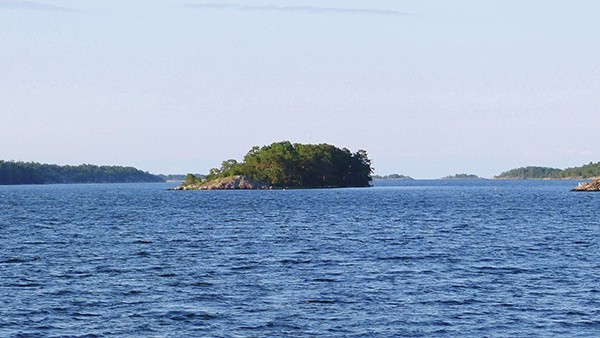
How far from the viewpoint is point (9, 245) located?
240 feet

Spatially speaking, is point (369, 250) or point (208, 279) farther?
point (369, 250)

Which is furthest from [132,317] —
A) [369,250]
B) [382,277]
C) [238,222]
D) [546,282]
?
[238,222]

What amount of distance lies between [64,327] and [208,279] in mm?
14991

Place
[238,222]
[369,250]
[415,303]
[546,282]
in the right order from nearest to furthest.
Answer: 1. [415,303]
2. [546,282]
3. [369,250]
4. [238,222]

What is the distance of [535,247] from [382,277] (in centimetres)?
2372

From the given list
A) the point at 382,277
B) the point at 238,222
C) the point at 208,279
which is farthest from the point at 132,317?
the point at 238,222

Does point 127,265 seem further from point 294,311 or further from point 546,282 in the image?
point 546,282

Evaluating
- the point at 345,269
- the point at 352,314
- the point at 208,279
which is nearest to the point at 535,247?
the point at 345,269

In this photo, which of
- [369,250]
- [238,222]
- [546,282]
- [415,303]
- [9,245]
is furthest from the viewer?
[238,222]

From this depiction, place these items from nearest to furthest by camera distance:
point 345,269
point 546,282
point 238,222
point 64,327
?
point 64,327 → point 546,282 → point 345,269 → point 238,222

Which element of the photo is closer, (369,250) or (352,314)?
(352,314)

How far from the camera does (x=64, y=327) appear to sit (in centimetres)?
3612

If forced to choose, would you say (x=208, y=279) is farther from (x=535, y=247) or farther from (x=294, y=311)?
(x=535, y=247)

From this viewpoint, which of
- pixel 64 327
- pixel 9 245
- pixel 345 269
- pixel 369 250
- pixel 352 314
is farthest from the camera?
pixel 9 245
